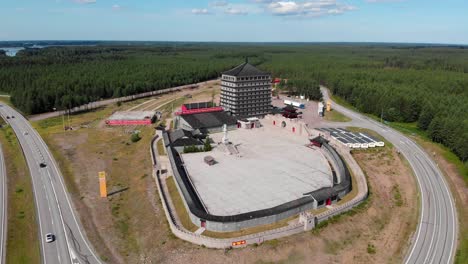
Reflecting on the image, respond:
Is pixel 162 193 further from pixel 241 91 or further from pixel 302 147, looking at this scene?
pixel 241 91

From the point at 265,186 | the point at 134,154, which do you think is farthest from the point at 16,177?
the point at 265,186

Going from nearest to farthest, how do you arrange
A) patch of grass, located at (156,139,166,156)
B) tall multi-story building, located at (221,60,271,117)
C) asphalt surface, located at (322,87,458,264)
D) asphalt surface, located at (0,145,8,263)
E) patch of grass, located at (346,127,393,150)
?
1. asphalt surface, located at (0,145,8,263)
2. asphalt surface, located at (322,87,458,264)
3. patch of grass, located at (156,139,166,156)
4. patch of grass, located at (346,127,393,150)
5. tall multi-story building, located at (221,60,271,117)

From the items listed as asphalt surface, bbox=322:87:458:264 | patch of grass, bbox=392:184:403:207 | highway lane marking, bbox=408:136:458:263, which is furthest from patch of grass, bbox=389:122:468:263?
patch of grass, bbox=392:184:403:207

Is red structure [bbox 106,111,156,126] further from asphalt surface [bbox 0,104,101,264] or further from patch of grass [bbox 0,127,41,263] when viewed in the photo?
patch of grass [bbox 0,127,41,263]

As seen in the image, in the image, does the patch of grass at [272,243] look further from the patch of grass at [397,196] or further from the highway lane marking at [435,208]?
the patch of grass at [397,196]

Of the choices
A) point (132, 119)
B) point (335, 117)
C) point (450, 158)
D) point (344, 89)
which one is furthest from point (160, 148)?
point (344, 89)

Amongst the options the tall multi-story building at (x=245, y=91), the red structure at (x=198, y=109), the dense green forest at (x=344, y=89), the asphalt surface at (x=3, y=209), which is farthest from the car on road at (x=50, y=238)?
the dense green forest at (x=344, y=89)
